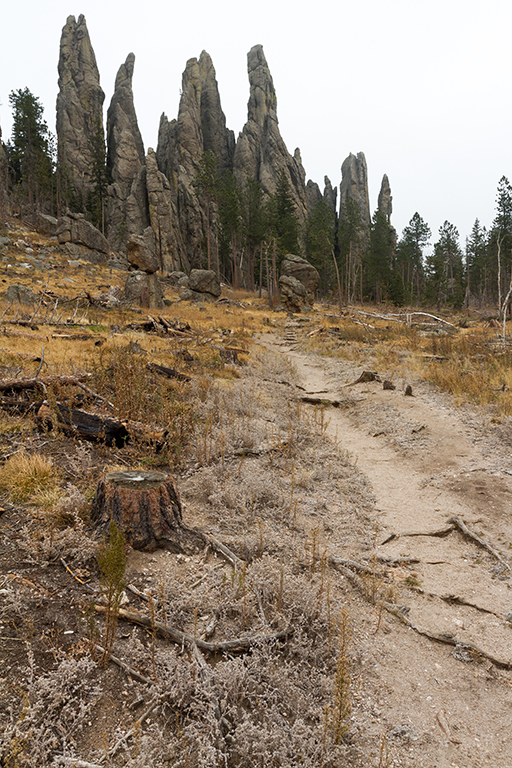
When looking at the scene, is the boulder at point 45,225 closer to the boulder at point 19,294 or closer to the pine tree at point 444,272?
the boulder at point 19,294

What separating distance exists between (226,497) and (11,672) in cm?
272

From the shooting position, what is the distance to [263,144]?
72625mm

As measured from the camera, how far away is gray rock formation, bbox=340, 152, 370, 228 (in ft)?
285

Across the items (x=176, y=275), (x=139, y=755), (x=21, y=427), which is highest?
(x=176, y=275)

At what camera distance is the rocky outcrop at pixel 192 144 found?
62.1 metres

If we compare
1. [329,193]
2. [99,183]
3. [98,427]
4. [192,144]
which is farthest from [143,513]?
[329,193]

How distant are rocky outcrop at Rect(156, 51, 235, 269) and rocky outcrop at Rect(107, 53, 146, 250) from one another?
5712 mm

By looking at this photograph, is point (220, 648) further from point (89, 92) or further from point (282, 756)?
point (89, 92)

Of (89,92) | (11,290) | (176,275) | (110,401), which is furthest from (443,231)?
(110,401)

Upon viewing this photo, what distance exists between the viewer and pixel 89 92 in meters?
63.1

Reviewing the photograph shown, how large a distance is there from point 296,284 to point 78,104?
2165 inches

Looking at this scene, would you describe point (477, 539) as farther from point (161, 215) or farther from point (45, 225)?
point (161, 215)

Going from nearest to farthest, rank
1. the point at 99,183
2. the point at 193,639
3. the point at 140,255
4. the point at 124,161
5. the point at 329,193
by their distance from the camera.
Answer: the point at 193,639 → the point at 140,255 → the point at 99,183 → the point at 124,161 → the point at 329,193

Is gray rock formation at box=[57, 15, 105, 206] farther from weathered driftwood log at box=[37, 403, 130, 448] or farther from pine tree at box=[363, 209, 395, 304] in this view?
weathered driftwood log at box=[37, 403, 130, 448]
